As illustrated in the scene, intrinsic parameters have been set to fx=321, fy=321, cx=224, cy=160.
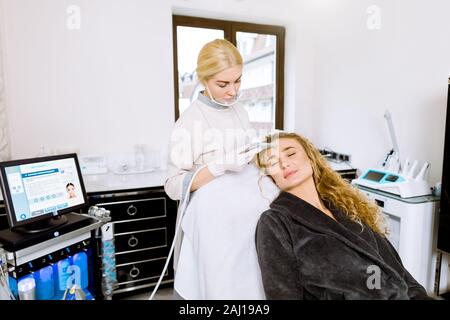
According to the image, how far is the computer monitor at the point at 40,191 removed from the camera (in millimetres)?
1362

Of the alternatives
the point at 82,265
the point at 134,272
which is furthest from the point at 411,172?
the point at 82,265

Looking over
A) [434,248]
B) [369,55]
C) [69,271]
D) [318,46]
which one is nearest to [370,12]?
[369,55]

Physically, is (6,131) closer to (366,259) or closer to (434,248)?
(366,259)

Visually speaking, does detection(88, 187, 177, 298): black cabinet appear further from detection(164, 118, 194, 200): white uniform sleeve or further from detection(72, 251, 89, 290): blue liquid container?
detection(164, 118, 194, 200): white uniform sleeve

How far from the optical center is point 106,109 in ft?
8.10

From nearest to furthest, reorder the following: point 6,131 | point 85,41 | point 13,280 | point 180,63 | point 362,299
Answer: point 362,299, point 13,280, point 6,131, point 85,41, point 180,63

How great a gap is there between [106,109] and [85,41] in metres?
0.51

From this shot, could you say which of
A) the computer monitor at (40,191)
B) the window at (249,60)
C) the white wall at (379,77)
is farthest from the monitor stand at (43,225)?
the white wall at (379,77)

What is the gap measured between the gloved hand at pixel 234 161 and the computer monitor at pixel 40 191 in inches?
33.3

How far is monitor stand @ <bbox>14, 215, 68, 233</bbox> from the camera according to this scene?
1.46 meters

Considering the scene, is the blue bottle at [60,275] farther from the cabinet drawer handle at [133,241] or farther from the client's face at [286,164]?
the client's face at [286,164]

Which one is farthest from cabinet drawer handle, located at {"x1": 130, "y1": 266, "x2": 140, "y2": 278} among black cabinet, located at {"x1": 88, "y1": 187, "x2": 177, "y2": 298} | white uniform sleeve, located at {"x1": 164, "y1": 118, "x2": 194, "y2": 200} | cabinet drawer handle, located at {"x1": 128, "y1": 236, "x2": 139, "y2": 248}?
white uniform sleeve, located at {"x1": 164, "y1": 118, "x2": 194, "y2": 200}

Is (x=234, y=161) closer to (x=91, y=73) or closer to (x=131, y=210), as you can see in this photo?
(x=131, y=210)

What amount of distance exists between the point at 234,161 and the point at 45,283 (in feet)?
3.78
